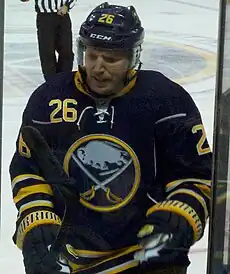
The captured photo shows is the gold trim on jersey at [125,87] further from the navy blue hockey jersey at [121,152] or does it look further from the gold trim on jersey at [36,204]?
the gold trim on jersey at [36,204]

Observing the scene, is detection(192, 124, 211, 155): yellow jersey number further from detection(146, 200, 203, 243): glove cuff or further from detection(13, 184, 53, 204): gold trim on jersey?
detection(13, 184, 53, 204): gold trim on jersey

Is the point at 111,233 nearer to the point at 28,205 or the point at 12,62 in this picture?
the point at 28,205

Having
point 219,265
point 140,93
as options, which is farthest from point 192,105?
point 219,265

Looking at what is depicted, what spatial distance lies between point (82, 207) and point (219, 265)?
0.31 metres

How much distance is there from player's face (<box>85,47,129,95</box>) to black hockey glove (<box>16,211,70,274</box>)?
27cm

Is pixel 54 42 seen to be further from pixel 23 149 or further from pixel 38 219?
pixel 38 219

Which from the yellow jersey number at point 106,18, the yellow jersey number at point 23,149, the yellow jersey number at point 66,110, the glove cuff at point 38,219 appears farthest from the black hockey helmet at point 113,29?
the glove cuff at point 38,219

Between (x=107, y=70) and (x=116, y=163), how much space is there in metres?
0.19

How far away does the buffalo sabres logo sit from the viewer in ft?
10.7

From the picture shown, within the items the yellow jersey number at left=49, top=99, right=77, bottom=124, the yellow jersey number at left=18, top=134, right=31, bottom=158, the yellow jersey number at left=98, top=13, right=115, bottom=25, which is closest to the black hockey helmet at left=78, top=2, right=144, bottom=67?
the yellow jersey number at left=98, top=13, right=115, bottom=25

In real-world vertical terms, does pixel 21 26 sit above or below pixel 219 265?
above

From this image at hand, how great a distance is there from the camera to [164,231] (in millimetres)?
3260

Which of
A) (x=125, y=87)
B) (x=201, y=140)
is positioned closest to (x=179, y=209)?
(x=201, y=140)

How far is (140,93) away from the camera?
3.26 metres
